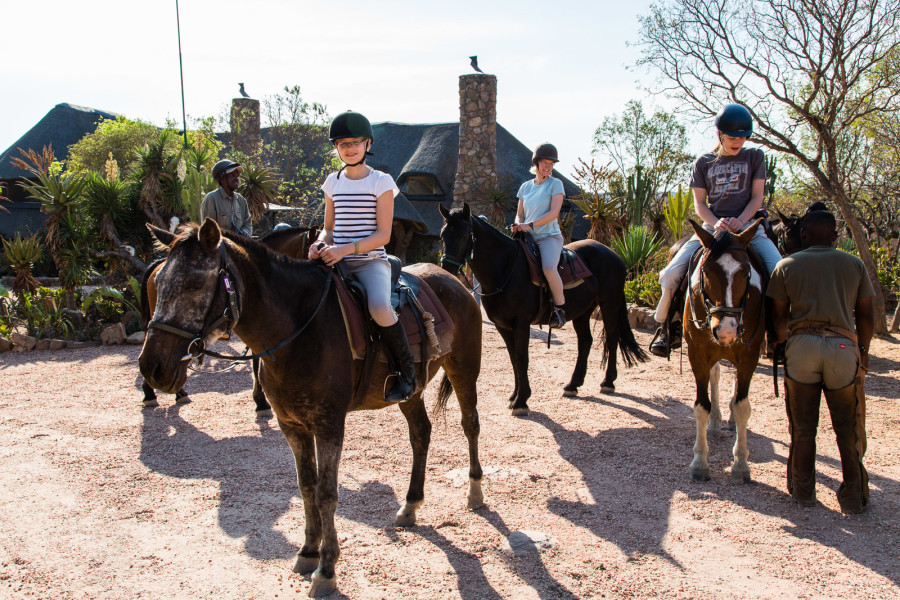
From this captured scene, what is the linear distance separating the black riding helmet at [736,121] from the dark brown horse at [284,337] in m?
3.66

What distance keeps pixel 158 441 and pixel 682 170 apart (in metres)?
27.4

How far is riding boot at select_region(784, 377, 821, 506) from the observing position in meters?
4.68

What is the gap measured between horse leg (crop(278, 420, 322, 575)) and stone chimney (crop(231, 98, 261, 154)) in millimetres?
29112

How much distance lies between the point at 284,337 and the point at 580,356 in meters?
5.55

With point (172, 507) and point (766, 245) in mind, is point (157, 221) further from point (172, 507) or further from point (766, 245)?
point (766, 245)

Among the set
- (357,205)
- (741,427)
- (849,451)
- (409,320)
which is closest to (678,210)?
(741,427)

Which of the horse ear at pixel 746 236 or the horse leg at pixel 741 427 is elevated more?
the horse ear at pixel 746 236

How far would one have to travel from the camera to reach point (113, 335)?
11.7 meters

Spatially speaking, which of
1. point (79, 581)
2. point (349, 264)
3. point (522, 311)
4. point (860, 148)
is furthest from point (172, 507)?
point (860, 148)

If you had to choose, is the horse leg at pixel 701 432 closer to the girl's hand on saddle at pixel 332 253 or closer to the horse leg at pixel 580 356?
the horse leg at pixel 580 356

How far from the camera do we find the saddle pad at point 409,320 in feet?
12.4

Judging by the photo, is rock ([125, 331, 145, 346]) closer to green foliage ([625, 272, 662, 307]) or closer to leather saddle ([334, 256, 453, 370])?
leather saddle ([334, 256, 453, 370])

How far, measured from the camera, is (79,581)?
3781mm

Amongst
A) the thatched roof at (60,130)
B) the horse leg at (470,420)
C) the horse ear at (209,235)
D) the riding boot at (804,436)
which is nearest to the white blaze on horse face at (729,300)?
the riding boot at (804,436)
